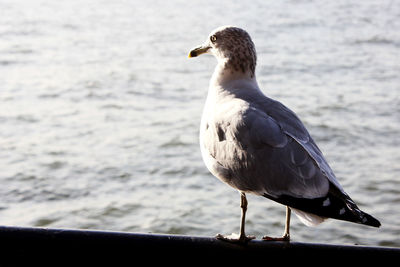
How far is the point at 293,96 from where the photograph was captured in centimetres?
845

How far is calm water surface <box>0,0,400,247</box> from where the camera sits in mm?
5738

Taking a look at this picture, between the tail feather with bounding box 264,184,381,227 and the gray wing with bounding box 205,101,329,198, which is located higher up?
the gray wing with bounding box 205,101,329,198

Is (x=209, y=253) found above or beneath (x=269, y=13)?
beneath

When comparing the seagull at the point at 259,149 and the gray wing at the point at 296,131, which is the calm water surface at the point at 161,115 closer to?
the seagull at the point at 259,149

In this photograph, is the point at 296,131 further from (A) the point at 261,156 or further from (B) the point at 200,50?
(B) the point at 200,50

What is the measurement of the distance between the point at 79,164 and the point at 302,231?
2.33 meters

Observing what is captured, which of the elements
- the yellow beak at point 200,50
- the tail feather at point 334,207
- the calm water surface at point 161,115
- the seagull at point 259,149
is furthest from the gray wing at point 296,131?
the calm water surface at point 161,115

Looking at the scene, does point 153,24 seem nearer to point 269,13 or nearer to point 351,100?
point 269,13

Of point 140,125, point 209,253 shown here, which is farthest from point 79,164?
point 209,253

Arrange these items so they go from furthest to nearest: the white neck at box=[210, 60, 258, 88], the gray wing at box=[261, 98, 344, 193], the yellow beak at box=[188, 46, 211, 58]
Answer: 1. the yellow beak at box=[188, 46, 211, 58]
2. the white neck at box=[210, 60, 258, 88]
3. the gray wing at box=[261, 98, 344, 193]

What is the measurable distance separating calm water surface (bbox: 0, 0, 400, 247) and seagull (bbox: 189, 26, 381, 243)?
2.84 m

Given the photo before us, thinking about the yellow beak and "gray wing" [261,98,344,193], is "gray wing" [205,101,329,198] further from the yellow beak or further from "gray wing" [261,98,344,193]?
the yellow beak

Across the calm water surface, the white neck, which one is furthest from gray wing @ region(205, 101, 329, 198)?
the calm water surface

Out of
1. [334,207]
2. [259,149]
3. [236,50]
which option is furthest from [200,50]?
[334,207]
